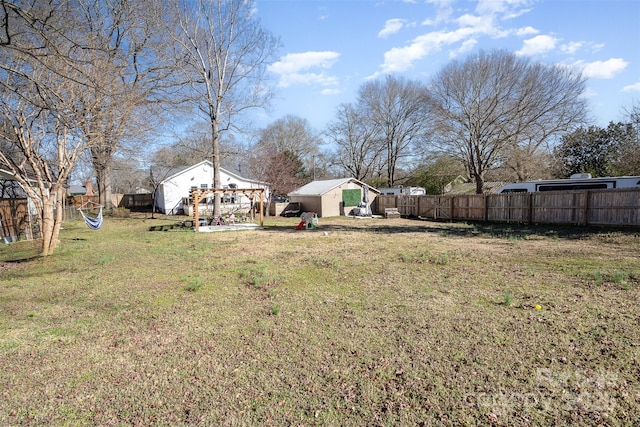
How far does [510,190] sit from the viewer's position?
18266 millimetres

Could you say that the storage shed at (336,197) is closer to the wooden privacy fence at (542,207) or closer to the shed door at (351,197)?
the shed door at (351,197)

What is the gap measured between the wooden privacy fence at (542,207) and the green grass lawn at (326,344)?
6.50 meters

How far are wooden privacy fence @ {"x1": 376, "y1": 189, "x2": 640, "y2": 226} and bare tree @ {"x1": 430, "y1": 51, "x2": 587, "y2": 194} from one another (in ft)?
25.9

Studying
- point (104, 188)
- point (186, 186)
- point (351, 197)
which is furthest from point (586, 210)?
point (104, 188)

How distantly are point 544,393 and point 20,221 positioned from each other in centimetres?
1694

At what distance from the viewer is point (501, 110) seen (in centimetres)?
2442

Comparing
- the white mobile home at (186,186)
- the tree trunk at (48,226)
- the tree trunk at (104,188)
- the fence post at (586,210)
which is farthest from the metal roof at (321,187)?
the tree trunk at (48,226)

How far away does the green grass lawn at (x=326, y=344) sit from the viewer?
2.68m

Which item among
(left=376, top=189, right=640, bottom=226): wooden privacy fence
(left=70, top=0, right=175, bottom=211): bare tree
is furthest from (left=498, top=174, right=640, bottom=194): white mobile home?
(left=70, top=0, right=175, bottom=211): bare tree

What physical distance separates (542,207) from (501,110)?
12.0 m

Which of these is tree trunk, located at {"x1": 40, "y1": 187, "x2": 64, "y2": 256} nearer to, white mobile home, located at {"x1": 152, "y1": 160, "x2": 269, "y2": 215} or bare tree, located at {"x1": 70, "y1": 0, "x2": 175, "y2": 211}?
bare tree, located at {"x1": 70, "y1": 0, "x2": 175, "y2": 211}

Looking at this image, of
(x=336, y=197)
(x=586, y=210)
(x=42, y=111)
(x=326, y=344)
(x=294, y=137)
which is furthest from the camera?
(x=294, y=137)

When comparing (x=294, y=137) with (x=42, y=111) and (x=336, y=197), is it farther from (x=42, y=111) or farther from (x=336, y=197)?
(x=42, y=111)

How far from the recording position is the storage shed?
80.7 ft
